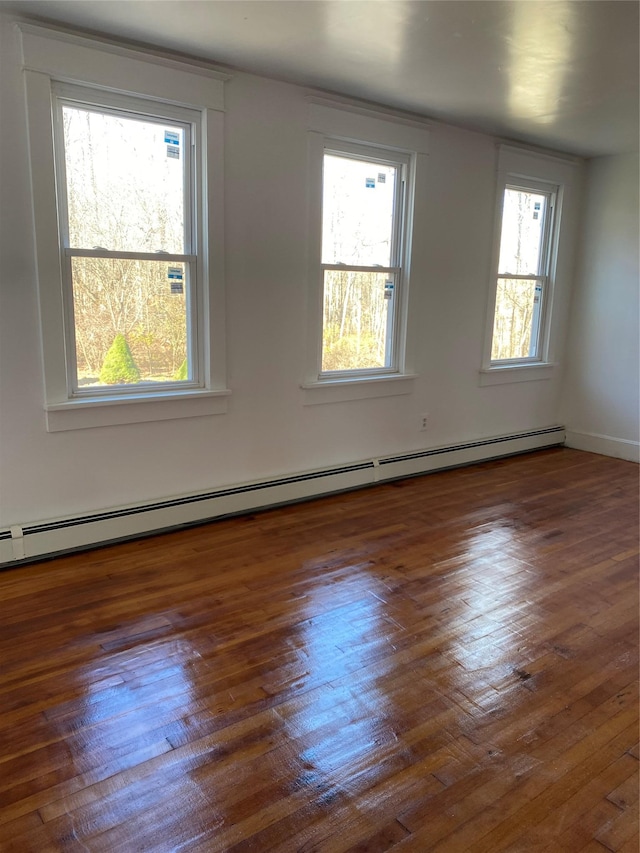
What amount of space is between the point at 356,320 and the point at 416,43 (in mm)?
1735

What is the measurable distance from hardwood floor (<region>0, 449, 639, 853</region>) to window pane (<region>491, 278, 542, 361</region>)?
2.13m

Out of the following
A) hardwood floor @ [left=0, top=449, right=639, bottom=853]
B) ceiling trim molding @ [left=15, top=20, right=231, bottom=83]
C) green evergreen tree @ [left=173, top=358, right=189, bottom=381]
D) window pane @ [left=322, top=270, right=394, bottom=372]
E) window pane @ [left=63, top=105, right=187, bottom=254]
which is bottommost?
hardwood floor @ [left=0, top=449, right=639, bottom=853]

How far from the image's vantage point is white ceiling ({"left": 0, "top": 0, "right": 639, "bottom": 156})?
2.56 meters

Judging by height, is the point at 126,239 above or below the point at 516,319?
above

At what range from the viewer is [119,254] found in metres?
3.18

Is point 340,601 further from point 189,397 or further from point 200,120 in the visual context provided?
point 200,120

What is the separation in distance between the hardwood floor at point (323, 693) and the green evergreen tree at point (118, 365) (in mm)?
934

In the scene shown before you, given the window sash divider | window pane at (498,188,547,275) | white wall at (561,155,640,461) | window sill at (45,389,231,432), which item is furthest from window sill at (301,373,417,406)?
white wall at (561,155,640,461)

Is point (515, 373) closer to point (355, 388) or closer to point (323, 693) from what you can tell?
point (355, 388)

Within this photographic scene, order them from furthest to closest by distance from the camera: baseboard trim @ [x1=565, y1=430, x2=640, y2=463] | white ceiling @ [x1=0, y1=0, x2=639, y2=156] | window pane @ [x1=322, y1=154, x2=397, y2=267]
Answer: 1. baseboard trim @ [x1=565, y1=430, x2=640, y2=463]
2. window pane @ [x1=322, y1=154, x2=397, y2=267]
3. white ceiling @ [x1=0, y1=0, x2=639, y2=156]

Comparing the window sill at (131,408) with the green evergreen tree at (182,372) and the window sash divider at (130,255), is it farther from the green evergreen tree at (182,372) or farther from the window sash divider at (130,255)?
the window sash divider at (130,255)

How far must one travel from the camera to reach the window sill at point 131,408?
312 cm

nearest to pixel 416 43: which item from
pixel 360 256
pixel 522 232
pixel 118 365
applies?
pixel 360 256

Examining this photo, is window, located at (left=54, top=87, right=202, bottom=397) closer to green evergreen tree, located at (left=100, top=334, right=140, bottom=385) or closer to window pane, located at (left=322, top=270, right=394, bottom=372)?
green evergreen tree, located at (left=100, top=334, right=140, bottom=385)
